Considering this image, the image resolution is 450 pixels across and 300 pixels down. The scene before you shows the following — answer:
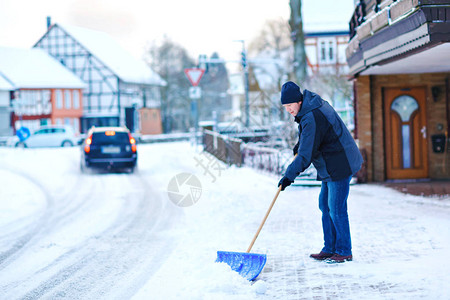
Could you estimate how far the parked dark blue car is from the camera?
17.4m

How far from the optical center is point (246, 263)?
5559mm

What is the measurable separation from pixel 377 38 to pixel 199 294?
684 cm

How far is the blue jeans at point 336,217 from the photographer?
5672 mm

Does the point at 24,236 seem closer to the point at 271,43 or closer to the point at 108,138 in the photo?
the point at 108,138

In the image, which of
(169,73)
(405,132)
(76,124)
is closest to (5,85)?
(76,124)

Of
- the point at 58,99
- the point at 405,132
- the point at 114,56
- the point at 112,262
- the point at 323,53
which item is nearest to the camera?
the point at 112,262

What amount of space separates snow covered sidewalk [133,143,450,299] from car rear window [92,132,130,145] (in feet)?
21.0

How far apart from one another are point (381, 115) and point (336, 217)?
7.73 metres

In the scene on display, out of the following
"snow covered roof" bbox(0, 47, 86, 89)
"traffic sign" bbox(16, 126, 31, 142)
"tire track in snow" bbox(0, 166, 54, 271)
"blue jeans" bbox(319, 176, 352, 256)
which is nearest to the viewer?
"blue jeans" bbox(319, 176, 352, 256)

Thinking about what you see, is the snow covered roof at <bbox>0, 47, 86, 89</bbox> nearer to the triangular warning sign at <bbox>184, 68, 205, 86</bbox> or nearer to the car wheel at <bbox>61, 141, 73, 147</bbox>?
the car wheel at <bbox>61, 141, 73, 147</bbox>

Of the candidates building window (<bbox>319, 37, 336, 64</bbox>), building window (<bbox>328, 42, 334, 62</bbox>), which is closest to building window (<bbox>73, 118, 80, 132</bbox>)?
building window (<bbox>319, 37, 336, 64</bbox>)

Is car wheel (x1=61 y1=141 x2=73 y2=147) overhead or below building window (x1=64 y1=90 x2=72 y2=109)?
below

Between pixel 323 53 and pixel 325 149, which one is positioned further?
pixel 323 53

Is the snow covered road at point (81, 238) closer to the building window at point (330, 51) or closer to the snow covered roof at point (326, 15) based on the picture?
the building window at point (330, 51)
